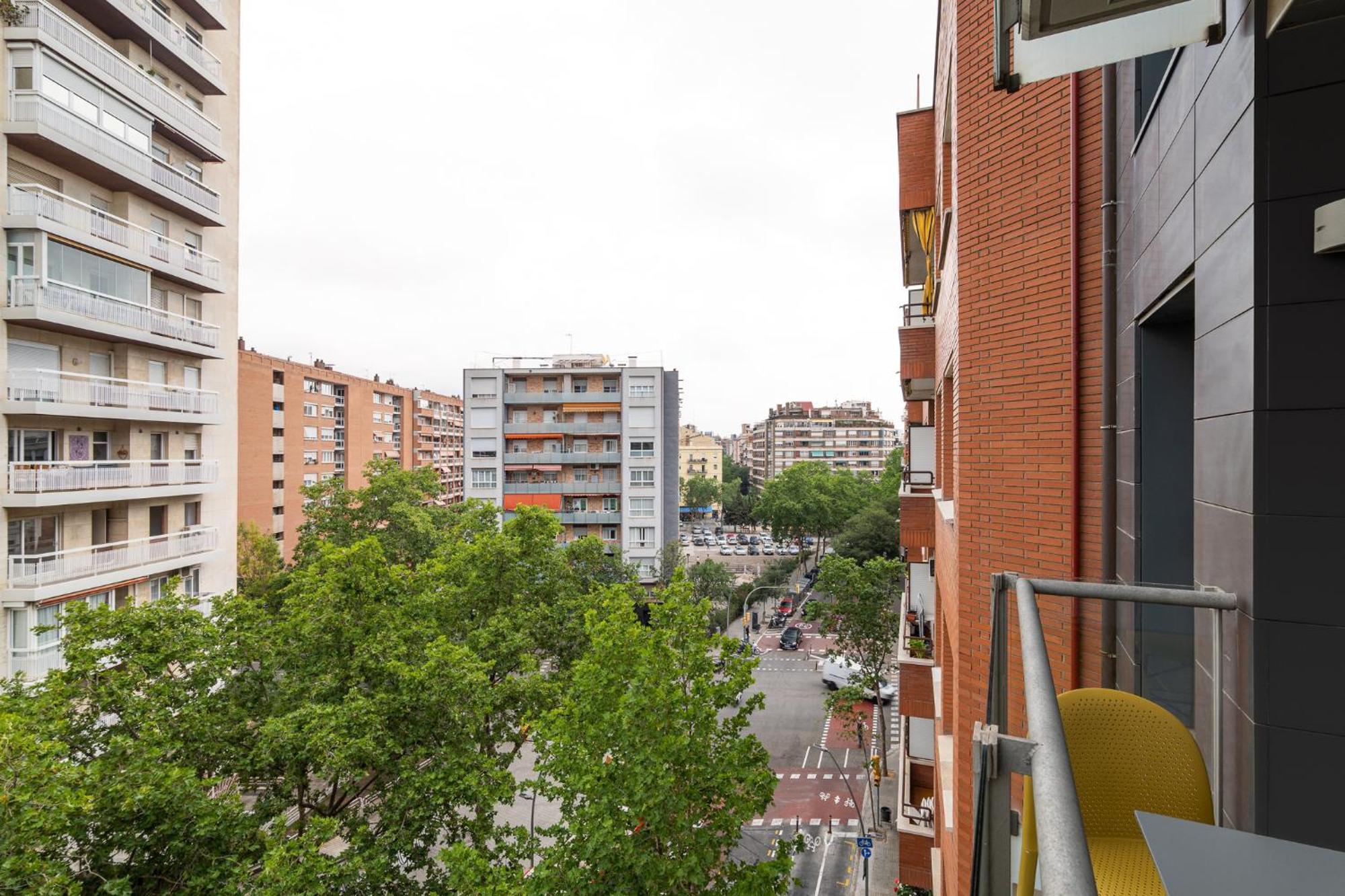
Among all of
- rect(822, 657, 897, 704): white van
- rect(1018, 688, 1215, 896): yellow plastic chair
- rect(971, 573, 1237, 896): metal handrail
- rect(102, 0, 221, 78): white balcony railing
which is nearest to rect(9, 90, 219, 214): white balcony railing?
rect(102, 0, 221, 78): white balcony railing

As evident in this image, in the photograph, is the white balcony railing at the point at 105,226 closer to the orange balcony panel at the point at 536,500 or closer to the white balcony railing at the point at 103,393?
the white balcony railing at the point at 103,393

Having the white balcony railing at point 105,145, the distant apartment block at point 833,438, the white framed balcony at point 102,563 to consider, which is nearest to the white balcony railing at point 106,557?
the white framed balcony at point 102,563

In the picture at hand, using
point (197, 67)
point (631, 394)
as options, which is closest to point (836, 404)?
point (631, 394)

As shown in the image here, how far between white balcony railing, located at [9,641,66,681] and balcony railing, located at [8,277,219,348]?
7296mm

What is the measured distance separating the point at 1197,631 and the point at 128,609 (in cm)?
1306

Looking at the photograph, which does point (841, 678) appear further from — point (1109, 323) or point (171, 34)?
point (171, 34)

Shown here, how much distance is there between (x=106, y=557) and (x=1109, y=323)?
66.8ft

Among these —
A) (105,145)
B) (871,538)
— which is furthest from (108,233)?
(871,538)

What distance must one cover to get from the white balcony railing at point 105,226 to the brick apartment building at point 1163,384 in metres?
18.0

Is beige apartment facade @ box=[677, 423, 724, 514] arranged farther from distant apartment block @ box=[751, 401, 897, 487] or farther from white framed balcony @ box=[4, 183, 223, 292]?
white framed balcony @ box=[4, 183, 223, 292]

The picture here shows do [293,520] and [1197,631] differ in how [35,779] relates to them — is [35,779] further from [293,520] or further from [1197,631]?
[293,520]

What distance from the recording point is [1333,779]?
2.32 m

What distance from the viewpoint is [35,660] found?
46.2ft

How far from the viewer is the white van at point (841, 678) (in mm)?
30516
